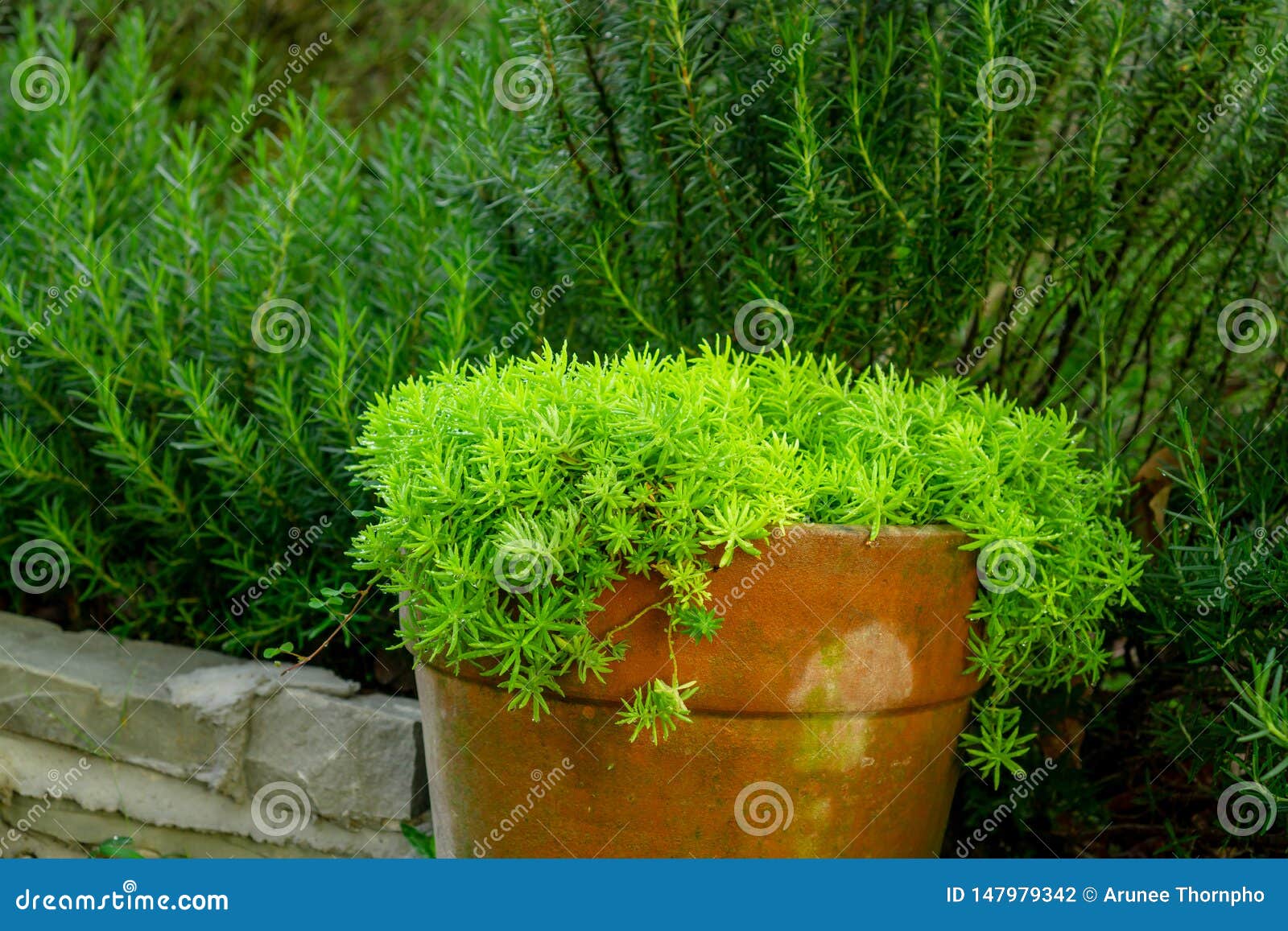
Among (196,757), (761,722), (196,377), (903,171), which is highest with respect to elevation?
(903,171)

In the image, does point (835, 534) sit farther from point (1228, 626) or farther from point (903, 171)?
point (903, 171)

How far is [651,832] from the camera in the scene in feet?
5.11

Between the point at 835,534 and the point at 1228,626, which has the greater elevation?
the point at 835,534

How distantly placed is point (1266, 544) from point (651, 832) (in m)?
0.97

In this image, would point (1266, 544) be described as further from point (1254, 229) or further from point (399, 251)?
point (399, 251)

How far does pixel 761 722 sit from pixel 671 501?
321mm

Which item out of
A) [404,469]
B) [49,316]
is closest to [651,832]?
[404,469]

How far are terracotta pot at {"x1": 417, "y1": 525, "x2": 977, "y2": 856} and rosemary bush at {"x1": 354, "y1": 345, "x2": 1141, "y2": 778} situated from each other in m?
0.04

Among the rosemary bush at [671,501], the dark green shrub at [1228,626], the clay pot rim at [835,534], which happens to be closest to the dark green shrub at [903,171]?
the dark green shrub at [1228,626]

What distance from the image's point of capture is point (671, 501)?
142 cm

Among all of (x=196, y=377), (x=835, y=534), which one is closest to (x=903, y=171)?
(x=835, y=534)

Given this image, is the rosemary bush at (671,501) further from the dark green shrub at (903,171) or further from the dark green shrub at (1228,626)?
the dark green shrub at (903,171)

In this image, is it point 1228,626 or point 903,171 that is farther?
point 903,171

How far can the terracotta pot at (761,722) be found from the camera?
148 centimetres
